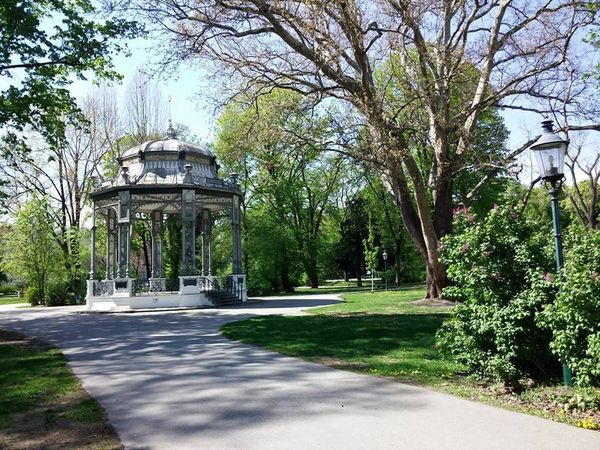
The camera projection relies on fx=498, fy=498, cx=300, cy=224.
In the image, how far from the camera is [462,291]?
699 cm

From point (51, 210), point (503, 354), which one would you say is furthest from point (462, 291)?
point (51, 210)

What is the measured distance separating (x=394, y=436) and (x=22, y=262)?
34.4m

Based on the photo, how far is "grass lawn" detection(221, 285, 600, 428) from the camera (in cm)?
573

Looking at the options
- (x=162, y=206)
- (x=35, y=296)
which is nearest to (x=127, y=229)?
(x=162, y=206)

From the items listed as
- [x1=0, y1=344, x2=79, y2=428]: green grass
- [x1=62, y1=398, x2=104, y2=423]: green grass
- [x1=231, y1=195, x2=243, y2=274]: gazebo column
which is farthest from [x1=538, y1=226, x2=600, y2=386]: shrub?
[x1=231, y1=195, x2=243, y2=274]: gazebo column

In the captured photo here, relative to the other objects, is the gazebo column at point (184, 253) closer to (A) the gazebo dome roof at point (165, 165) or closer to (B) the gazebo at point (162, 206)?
(B) the gazebo at point (162, 206)

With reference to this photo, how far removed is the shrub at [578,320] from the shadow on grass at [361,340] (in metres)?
2.06

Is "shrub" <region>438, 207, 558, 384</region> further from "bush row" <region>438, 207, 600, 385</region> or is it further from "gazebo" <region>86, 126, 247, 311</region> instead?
"gazebo" <region>86, 126, 247, 311</region>

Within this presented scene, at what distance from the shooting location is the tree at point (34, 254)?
33281mm

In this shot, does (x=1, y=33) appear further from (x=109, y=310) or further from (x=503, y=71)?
(x=503, y=71)

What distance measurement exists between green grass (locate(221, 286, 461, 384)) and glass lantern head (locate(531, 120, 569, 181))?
3217 millimetres

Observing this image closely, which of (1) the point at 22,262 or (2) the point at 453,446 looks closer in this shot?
(2) the point at 453,446

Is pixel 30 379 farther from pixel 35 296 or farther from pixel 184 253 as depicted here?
pixel 35 296

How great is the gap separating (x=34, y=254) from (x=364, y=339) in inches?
1160
